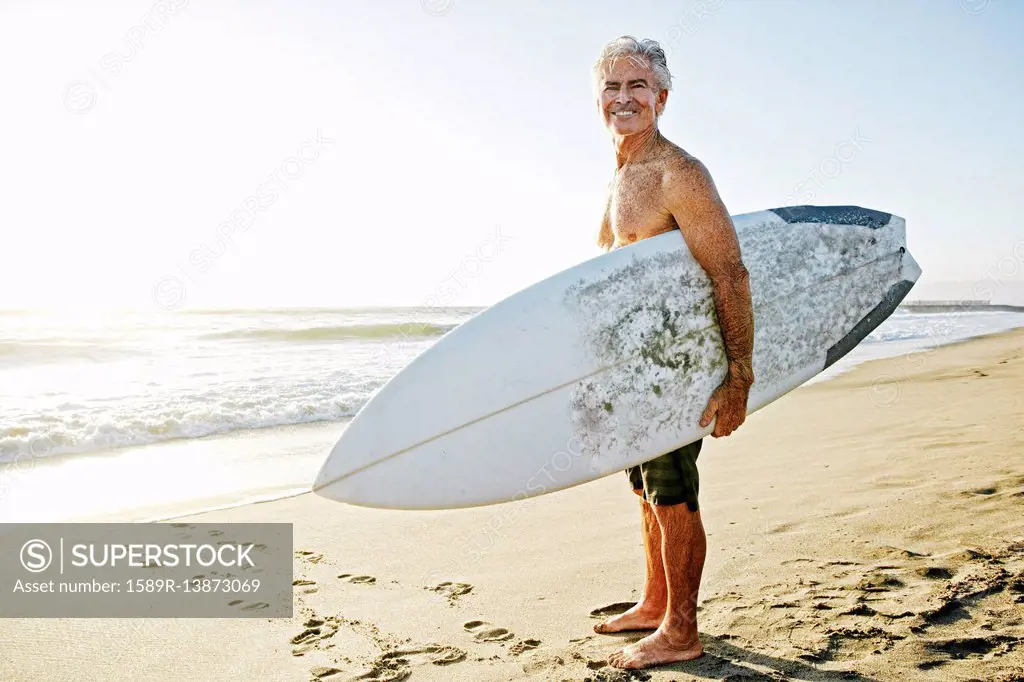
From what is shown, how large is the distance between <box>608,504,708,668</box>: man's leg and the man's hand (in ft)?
0.88

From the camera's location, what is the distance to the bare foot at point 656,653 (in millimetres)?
1992

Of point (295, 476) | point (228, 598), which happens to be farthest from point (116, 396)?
point (228, 598)

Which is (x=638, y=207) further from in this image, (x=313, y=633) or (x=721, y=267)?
(x=313, y=633)

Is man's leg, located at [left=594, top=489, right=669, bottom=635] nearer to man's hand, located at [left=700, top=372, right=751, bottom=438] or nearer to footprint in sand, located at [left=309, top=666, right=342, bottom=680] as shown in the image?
man's hand, located at [left=700, top=372, right=751, bottom=438]

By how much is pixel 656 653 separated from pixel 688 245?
1183 mm

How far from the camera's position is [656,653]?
2006 millimetres

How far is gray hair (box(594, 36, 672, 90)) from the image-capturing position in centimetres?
214

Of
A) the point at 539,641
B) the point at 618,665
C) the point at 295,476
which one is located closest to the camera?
the point at 618,665

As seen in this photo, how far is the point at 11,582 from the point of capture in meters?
2.80

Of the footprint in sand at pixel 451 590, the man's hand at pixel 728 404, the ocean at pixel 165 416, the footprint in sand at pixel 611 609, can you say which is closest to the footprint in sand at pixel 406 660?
the footprint in sand at pixel 451 590

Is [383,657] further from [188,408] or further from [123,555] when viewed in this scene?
[188,408]

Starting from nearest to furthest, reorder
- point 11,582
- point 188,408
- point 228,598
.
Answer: point 228,598 < point 11,582 < point 188,408

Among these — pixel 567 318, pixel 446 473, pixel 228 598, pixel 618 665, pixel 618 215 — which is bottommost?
pixel 618 665

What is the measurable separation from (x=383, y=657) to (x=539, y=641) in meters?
0.48
